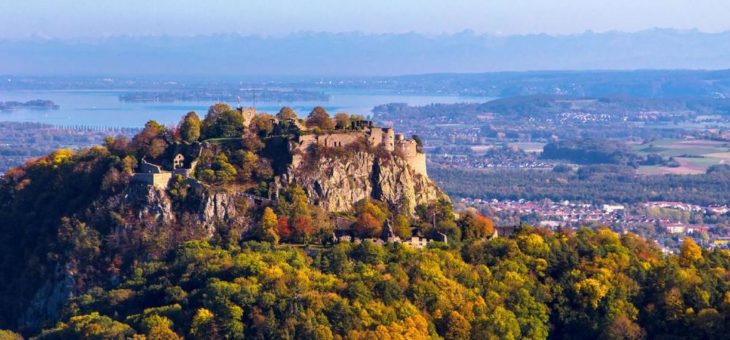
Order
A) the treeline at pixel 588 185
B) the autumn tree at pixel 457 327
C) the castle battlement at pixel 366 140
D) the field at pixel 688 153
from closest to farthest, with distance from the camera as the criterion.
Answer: the autumn tree at pixel 457 327
the castle battlement at pixel 366 140
the treeline at pixel 588 185
the field at pixel 688 153

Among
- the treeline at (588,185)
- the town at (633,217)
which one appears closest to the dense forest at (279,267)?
the town at (633,217)

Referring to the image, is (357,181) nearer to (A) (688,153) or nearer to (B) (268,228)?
(B) (268,228)

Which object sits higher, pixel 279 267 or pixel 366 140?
pixel 366 140

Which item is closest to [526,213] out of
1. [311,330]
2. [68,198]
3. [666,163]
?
[666,163]

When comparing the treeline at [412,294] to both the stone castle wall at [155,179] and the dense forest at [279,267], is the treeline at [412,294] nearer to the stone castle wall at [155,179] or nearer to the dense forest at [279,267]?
the dense forest at [279,267]

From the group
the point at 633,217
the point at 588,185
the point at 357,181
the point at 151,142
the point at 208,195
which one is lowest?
the point at 588,185

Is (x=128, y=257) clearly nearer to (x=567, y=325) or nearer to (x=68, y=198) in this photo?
(x=68, y=198)

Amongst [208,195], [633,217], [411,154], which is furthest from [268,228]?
[633,217]

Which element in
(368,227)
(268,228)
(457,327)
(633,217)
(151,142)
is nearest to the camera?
(457,327)
